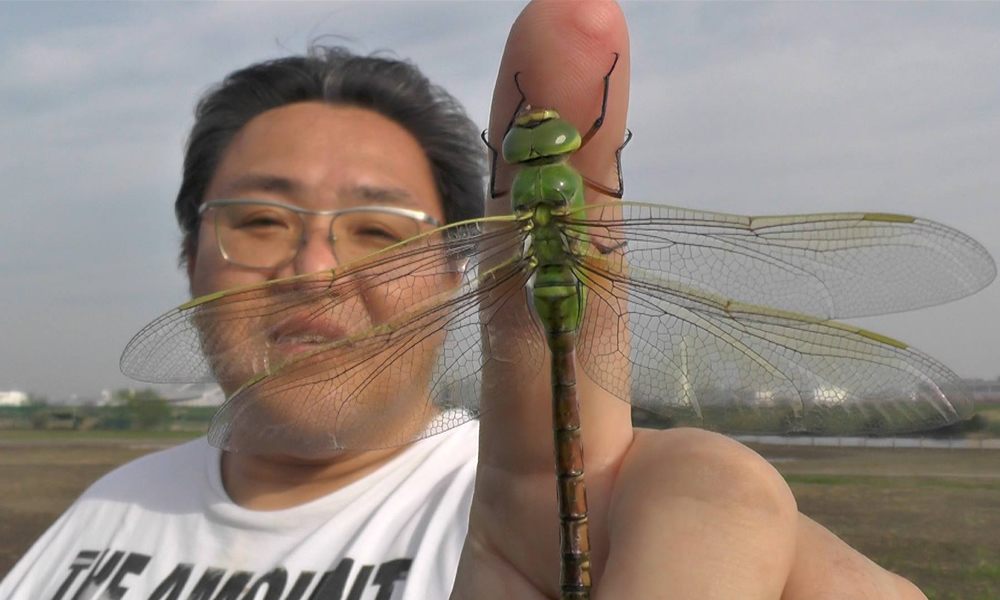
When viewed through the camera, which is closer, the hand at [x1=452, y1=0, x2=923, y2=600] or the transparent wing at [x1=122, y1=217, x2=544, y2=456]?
the hand at [x1=452, y1=0, x2=923, y2=600]

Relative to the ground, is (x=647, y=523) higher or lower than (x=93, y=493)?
higher

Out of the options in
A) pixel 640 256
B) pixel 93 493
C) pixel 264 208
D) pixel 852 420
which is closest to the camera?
pixel 852 420

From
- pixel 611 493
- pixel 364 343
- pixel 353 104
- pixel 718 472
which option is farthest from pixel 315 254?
pixel 718 472

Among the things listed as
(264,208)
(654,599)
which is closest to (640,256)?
(654,599)

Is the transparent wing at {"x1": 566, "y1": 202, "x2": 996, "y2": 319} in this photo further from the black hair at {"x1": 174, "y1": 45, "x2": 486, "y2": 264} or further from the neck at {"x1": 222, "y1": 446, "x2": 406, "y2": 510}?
the black hair at {"x1": 174, "y1": 45, "x2": 486, "y2": 264}

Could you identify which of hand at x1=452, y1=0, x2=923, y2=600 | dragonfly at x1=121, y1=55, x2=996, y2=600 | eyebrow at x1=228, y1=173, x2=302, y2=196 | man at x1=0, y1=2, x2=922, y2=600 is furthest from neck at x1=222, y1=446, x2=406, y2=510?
hand at x1=452, y1=0, x2=923, y2=600

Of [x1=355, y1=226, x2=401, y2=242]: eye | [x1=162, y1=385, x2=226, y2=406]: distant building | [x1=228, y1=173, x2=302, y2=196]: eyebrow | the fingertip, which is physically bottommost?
[x1=162, y1=385, x2=226, y2=406]: distant building

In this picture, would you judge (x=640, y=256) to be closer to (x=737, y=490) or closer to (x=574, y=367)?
(x=574, y=367)
